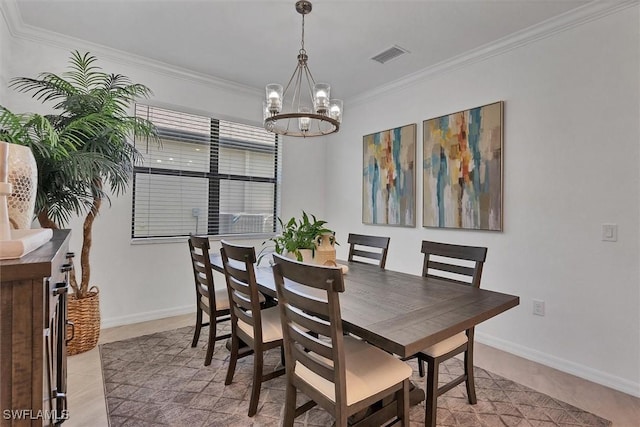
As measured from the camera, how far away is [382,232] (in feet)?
12.9

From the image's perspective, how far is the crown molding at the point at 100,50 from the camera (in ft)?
8.34

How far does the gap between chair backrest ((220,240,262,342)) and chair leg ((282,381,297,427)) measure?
392 mm

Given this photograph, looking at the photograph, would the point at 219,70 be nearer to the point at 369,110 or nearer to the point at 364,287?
the point at 369,110

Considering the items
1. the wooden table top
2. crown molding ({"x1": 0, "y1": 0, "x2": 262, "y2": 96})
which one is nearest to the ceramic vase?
the wooden table top

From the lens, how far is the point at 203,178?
3795 millimetres

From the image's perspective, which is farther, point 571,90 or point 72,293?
point 72,293

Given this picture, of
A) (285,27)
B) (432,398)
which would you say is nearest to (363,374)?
(432,398)

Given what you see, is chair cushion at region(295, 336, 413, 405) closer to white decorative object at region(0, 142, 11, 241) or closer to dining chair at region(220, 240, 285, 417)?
dining chair at region(220, 240, 285, 417)

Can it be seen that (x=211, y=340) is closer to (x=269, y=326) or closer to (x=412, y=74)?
(x=269, y=326)

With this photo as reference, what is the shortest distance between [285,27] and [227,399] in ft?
9.24

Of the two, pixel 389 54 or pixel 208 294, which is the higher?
pixel 389 54

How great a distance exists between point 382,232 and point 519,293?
1.58m

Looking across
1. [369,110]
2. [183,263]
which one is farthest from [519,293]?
[183,263]

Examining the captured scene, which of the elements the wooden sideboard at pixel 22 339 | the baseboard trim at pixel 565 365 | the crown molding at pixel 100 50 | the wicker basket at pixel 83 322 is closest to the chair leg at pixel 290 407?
the wooden sideboard at pixel 22 339
